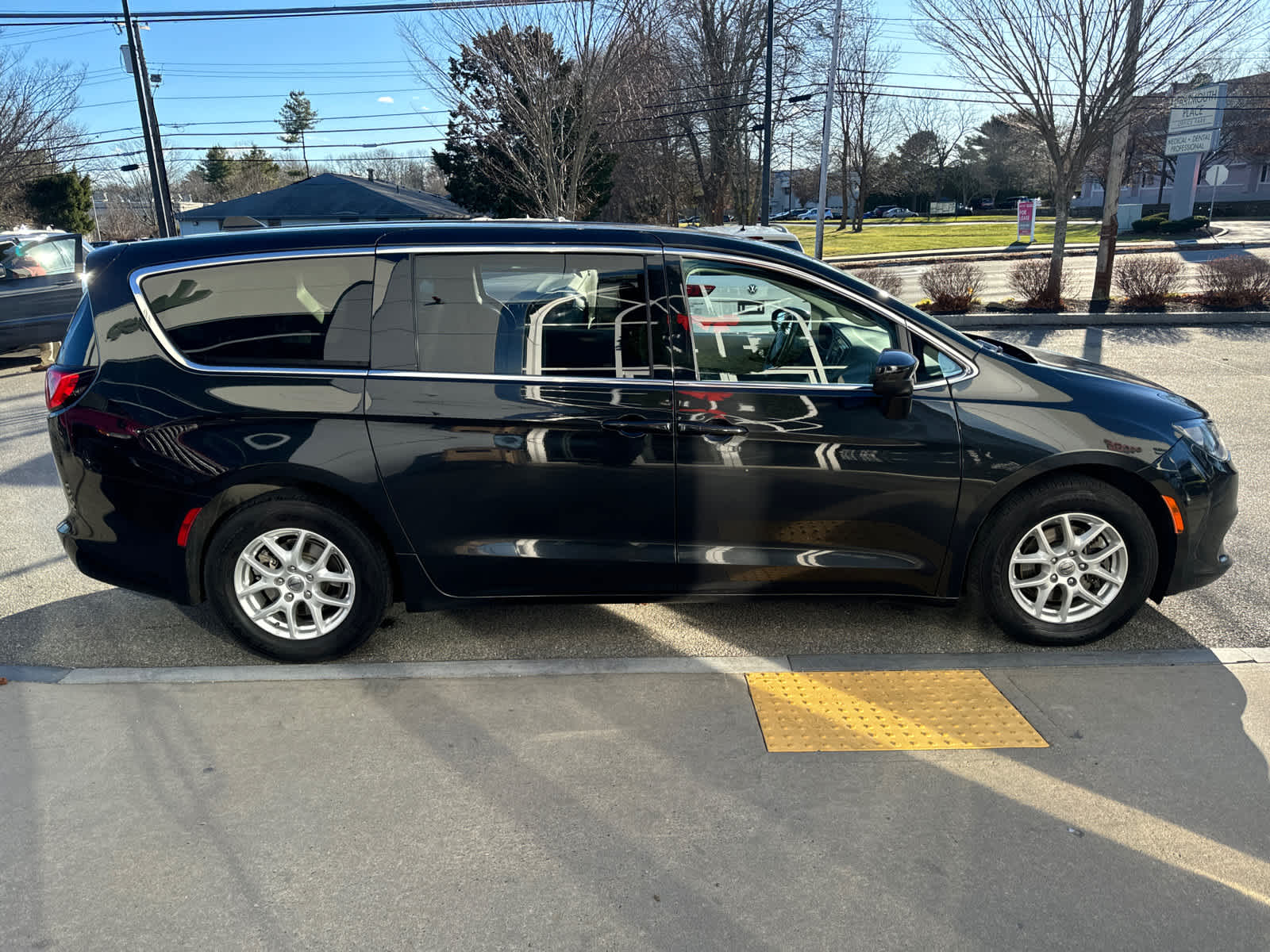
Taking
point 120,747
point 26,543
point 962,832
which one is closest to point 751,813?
point 962,832

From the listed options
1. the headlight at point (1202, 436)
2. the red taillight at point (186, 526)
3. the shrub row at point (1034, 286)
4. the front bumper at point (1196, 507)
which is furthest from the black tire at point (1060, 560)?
the shrub row at point (1034, 286)

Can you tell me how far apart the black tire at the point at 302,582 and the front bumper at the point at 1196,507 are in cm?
327

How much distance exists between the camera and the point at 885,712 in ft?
11.3

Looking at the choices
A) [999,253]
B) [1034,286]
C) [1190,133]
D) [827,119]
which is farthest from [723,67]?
[1034,286]

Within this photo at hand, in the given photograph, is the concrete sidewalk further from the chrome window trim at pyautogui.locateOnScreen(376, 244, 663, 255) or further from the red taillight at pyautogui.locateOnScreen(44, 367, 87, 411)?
the chrome window trim at pyautogui.locateOnScreen(376, 244, 663, 255)

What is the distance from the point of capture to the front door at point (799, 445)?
3.65 metres

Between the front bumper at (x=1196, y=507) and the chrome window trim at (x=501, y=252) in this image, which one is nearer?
the chrome window trim at (x=501, y=252)

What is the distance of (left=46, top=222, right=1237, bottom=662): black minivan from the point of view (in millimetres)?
3627

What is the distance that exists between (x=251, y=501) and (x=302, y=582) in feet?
1.29

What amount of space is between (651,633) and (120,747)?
2.14 meters

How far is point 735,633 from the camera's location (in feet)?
13.6

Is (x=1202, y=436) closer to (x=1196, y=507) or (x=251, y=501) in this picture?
(x=1196, y=507)

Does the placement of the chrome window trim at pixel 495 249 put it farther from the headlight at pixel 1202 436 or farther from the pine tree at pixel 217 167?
the pine tree at pixel 217 167

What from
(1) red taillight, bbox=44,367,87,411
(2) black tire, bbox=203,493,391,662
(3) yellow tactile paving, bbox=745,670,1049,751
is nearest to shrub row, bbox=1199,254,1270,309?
(3) yellow tactile paving, bbox=745,670,1049,751
